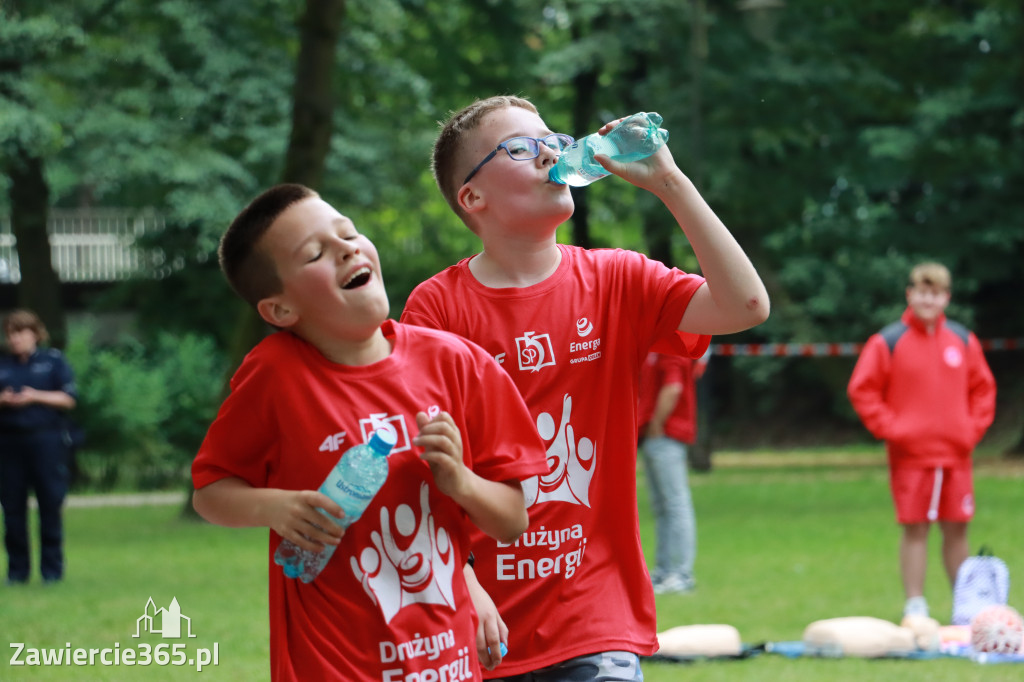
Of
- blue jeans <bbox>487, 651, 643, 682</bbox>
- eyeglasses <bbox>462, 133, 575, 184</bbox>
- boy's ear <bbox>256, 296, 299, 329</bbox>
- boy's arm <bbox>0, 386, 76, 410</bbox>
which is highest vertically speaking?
eyeglasses <bbox>462, 133, 575, 184</bbox>

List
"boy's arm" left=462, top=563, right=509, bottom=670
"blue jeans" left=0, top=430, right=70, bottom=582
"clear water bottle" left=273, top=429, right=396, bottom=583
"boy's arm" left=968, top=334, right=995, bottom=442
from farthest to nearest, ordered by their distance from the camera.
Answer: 1. "blue jeans" left=0, top=430, right=70, bottom=582
2. "boy's arm" left=968, top=334, right=995, bottom=442
3. "boy's arm" left=462, top=563, right=509, bottom=670
4. "clear water bottle" left=273, top=429, right=396, bottom=583

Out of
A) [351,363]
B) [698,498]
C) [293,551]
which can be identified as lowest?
[698,498]

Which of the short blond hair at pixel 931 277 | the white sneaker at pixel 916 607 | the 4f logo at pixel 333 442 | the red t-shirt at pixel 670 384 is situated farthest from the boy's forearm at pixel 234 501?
the red t-shirt at pixel 670 384

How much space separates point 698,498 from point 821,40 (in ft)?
24.2

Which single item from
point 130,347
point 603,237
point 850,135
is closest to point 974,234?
point 850,135

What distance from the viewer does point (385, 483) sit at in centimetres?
272

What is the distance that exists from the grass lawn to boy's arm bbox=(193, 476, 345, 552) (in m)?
4.99

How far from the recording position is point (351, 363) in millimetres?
2832

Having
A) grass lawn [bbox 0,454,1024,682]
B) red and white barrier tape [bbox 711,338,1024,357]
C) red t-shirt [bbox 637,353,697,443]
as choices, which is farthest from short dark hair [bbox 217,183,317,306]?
red and white barrier tape [bbox 711,338,1024,357]

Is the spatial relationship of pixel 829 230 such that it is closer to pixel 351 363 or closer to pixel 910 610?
pixel 910 610

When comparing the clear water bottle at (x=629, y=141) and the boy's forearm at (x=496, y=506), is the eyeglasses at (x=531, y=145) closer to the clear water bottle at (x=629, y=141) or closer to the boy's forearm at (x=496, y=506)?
the clear water bottle at (x=629, y=141)

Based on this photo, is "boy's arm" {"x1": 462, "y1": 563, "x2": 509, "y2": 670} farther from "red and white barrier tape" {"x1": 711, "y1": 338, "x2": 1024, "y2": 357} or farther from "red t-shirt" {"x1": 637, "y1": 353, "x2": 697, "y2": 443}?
"red and white barrier tape" {"x1": 711, "y1": 338, "x2": 1024, "y2": 357}

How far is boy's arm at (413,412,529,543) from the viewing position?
2.62m

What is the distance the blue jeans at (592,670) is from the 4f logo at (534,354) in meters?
0.75
